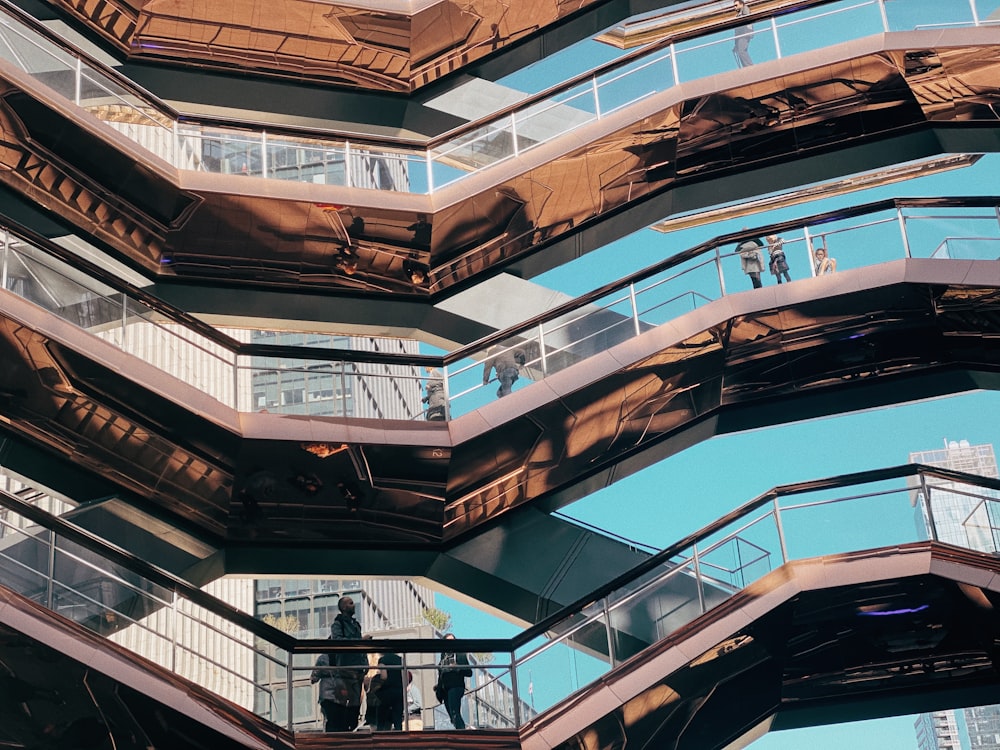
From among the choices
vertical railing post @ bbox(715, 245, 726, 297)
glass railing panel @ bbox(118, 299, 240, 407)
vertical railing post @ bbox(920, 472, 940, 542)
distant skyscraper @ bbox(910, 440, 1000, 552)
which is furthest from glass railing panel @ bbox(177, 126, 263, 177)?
distant skyscraper @ bbox(910, 440, 1000, 552)

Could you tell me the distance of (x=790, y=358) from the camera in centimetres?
1709

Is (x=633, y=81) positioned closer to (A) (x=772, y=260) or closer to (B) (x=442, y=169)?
(B) (x=442, y=169)

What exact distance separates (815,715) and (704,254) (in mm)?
5566

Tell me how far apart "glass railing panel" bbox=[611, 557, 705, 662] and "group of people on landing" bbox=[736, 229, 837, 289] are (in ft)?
12.7

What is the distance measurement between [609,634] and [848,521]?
268cm

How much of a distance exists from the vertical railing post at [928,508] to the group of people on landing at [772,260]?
127 inches

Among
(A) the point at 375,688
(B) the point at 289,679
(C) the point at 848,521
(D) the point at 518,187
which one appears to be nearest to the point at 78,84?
(D) the point at 518,187

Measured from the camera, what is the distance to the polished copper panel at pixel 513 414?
15.2 m

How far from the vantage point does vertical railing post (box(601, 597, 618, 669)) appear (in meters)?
13.9

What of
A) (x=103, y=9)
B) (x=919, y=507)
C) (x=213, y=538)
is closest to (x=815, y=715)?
(x=919, y=507)

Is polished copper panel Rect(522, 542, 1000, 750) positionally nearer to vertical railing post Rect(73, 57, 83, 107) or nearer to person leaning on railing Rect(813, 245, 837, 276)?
person leaning on railing Rect(813, 245, 837, 276)

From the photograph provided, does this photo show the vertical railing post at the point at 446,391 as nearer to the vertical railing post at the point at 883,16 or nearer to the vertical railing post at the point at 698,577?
the vertical railing post at the point at 698,577

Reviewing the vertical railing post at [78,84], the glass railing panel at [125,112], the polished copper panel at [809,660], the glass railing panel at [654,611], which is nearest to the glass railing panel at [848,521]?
the polished copper panel at [809,660]

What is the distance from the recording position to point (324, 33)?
21141mm
